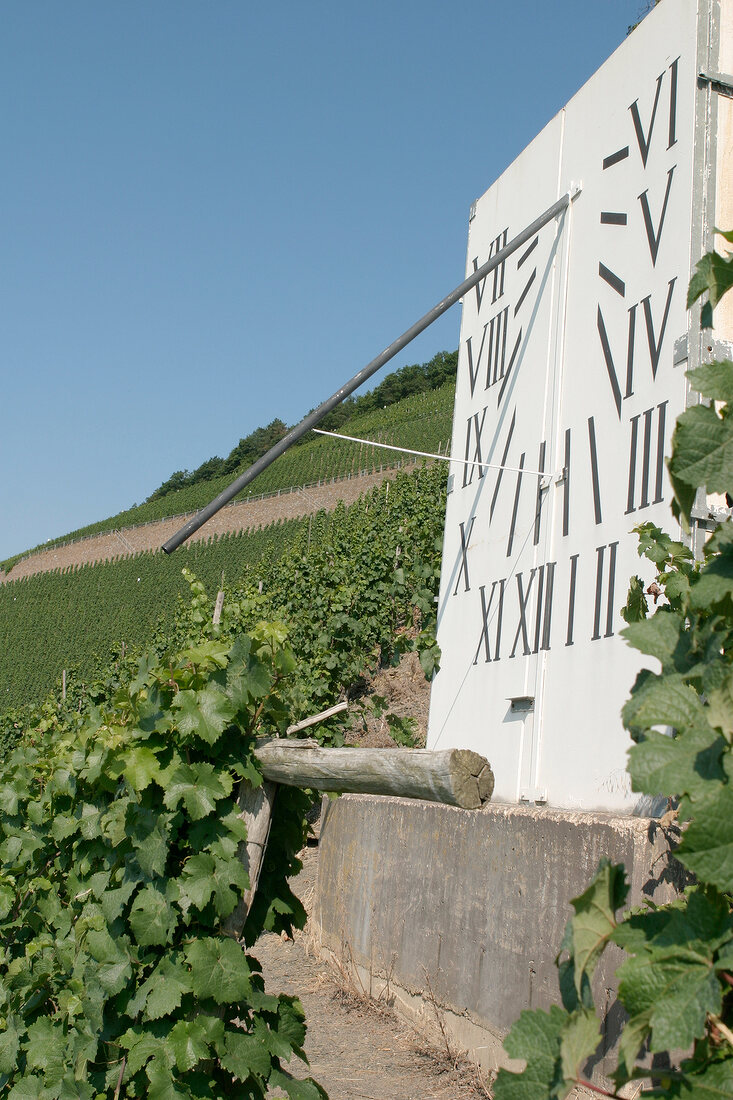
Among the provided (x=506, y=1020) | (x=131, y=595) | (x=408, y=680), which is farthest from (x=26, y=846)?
(x=131, y=595)

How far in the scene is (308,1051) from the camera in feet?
18.4

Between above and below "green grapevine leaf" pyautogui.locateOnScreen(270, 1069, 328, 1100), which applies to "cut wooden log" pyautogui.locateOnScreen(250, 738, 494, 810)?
above

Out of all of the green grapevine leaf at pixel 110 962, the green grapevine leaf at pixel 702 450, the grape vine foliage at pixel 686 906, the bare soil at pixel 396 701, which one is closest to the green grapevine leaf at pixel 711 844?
the grape vine foliage at pixel 686 906

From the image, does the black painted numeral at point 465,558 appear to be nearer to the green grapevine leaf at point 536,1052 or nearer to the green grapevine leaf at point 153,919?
the green grapevine leaf at point 153,919

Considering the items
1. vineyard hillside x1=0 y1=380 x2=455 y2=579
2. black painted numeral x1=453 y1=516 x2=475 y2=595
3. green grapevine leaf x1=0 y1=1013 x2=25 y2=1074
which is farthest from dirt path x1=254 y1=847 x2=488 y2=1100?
vineyard hillside x1=0 y1=380 x2=455 y2=579

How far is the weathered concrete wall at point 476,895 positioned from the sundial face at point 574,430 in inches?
15.6

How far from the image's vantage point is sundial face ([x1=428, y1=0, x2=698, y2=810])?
4.61 m

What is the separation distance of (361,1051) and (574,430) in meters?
3.65

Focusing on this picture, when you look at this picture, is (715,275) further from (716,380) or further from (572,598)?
(572,598)

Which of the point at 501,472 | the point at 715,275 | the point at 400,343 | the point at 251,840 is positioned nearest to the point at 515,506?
the point at 501,472

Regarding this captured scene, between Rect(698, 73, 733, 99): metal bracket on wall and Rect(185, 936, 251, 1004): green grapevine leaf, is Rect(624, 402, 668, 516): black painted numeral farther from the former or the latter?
Rect(185, 936, 251, 1004): green grapevine leaf

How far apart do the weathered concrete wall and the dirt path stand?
0.17m

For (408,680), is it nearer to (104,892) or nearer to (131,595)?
(104,892)

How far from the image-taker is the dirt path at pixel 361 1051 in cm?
480
